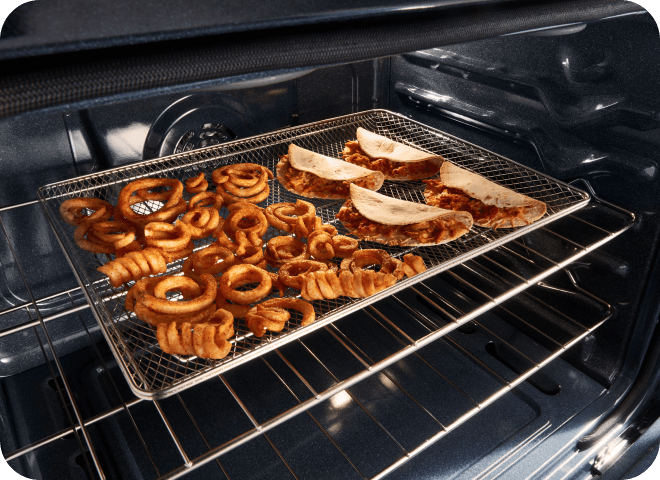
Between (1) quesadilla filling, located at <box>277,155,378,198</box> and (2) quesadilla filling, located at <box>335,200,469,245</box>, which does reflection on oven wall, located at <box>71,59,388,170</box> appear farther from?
(2) quesadilla filling, located at <box>335,200,469,245</box>

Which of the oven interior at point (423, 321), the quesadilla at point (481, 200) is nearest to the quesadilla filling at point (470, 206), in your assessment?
the quesadilla at point (481, 200)

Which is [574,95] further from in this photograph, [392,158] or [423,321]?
[423,321]

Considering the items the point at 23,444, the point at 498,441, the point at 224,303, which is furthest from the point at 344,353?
the point at 23,444

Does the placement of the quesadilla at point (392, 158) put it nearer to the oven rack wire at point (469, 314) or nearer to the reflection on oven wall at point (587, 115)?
the reflection on oven wall at point (587, 115)

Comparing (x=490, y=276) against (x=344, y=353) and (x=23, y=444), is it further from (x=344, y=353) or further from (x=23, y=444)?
(x=23, y=444)

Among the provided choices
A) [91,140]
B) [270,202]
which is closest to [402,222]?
[270,202]

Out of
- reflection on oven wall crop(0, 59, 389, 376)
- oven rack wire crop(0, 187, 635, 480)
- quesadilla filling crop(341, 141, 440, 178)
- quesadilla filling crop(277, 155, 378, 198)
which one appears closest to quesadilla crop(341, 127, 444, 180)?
quesadilla filling crop(341, 141, 440, 178)
